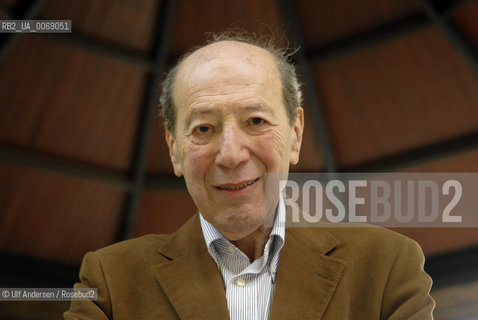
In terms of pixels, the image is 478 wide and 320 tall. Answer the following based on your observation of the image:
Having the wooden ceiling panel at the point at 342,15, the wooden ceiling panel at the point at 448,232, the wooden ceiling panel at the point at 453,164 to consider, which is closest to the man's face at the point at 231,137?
the wooden ceiling panel at the point at 342,15

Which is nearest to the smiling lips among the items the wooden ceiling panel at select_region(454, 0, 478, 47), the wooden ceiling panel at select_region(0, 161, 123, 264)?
the wooden ceiling panel at select_region(454, 0, 478, 47)

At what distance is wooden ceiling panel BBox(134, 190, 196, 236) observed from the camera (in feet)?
29.4

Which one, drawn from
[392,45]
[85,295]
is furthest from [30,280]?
[85,295]

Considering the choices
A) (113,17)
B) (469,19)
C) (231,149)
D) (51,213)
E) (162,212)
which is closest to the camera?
(231,149)

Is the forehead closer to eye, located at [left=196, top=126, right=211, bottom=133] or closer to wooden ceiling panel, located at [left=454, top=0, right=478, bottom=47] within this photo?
eye, located at [left=196, top=126, right=211, bottom=133]

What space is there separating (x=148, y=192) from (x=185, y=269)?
688 centimetres

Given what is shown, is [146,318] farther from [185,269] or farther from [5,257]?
[5,257]

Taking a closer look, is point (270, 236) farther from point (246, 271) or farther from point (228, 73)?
point (228, 73)

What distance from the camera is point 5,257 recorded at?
8.59 metres

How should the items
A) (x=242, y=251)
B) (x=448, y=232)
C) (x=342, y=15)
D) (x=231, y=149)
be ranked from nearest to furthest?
1. (x=231, y=149)
2. (x=242, y=251)
3. (x=342, y=15)
4. (x=448, y=232)

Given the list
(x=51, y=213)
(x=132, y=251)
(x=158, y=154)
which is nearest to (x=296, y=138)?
(x=132, y=251)

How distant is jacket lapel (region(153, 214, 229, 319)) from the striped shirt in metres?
0.04

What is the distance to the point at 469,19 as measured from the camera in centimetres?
762

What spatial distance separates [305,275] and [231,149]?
1.43ft
